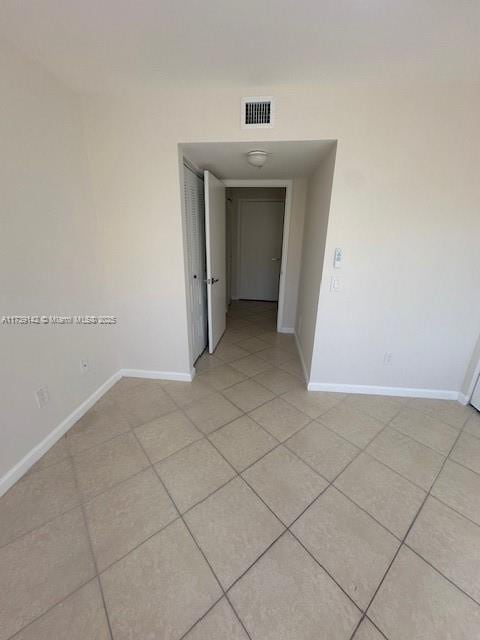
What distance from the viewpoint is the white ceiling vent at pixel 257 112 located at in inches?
69.2

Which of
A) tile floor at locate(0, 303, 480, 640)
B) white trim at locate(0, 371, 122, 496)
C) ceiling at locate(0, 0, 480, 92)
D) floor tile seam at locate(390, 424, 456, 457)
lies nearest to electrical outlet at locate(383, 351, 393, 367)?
tile floor at locate(0, 303, 480, 640)

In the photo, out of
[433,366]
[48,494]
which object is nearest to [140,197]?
[48,494]

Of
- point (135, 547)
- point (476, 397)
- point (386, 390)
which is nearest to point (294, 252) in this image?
point (386, 390)

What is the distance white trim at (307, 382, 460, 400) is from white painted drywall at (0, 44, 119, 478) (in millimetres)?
2060

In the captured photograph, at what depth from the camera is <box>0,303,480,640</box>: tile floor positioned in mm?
966

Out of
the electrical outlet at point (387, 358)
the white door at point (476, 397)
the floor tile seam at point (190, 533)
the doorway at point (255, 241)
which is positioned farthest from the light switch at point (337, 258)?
Answer: the doorway at point (255, 241)

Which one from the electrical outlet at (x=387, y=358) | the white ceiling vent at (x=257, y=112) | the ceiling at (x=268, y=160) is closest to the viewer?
the white ceiling vent at (x=257, y=112)

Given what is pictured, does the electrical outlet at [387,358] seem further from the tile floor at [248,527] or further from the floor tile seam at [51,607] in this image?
the floor tile seam at [51,607]

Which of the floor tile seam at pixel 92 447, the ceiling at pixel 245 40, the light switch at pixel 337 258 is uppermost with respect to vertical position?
→ the ceiling at pixel 245 40

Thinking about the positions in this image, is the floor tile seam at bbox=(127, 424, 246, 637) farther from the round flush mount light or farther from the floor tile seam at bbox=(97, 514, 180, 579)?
the round flush mount light

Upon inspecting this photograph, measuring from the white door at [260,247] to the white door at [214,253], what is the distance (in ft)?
6.72

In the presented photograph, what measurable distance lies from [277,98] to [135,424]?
8.44 feet

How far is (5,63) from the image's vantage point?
1.33 metres

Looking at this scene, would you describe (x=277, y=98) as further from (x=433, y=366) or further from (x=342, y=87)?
(x=433, y=366)
